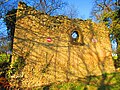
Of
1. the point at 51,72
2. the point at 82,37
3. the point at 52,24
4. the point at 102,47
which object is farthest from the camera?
the point at 102,47

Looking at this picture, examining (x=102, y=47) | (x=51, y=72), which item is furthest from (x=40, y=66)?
(x=102, y=47)

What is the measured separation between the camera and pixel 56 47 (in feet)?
31.2

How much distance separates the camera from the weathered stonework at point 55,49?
843cm

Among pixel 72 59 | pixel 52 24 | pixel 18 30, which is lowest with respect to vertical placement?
pixel 72 59

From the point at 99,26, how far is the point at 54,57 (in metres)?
4.92

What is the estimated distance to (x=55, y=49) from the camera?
9.45 metres

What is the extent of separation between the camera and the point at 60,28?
1004cm

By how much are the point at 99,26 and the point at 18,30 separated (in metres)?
6.48

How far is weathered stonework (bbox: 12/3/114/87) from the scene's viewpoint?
8430 mm

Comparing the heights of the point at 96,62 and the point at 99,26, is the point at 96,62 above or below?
below

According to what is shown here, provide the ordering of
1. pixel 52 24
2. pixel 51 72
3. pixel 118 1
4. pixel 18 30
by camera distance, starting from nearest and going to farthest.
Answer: pixel 18 30, pixel 51 72, pixel 52 24, pixel 118 1

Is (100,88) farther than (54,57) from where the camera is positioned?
No

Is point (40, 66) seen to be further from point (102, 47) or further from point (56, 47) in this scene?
point (102, 47)

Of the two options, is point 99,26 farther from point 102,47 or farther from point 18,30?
point 18,30
